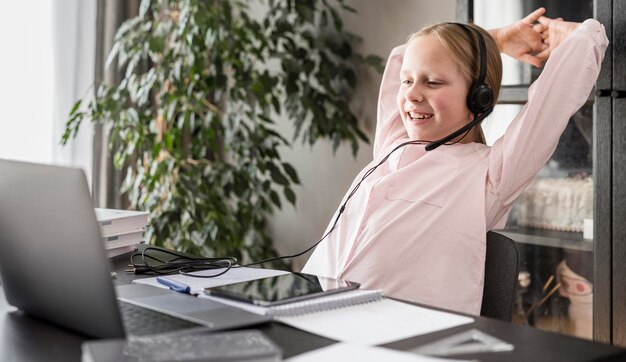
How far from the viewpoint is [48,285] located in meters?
0.98

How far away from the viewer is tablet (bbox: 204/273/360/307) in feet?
3.34

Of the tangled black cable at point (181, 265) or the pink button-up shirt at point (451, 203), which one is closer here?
the tangled black cable at point (181, 265)

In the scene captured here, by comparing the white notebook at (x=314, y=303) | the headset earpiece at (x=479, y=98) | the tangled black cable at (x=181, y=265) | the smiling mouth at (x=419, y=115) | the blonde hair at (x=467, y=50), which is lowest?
the white notebook at (x=314, y=303)

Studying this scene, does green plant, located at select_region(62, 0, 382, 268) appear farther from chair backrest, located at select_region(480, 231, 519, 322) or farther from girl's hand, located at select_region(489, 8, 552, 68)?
chair backrest, located at select_region(480, 231, 519, 322)

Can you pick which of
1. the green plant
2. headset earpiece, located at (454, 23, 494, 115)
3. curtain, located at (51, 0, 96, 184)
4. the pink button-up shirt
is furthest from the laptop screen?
curtain, located at (51, 0, 96, 184)

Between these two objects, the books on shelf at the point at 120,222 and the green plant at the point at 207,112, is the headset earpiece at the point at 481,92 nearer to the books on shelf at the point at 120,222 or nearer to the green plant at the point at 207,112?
the books on shelf at the point at 120,222

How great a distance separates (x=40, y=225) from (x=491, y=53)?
110 cm

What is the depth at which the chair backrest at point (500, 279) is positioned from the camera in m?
1.29

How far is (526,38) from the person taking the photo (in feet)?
6.55

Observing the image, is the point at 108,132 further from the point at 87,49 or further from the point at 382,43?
the point at 382,43

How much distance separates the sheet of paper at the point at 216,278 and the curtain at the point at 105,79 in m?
1.96

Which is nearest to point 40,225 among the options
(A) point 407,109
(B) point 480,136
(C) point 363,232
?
(C) point 363,232

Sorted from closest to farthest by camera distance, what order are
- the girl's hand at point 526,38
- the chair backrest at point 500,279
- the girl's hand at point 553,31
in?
the chair backrest at point 500,279 < the girl's hand at point 553,31 < the girl's hand at point 526,38

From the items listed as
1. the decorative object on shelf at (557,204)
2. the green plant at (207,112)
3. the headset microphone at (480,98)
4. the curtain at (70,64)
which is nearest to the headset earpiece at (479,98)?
the headset microphone at (480,98)
